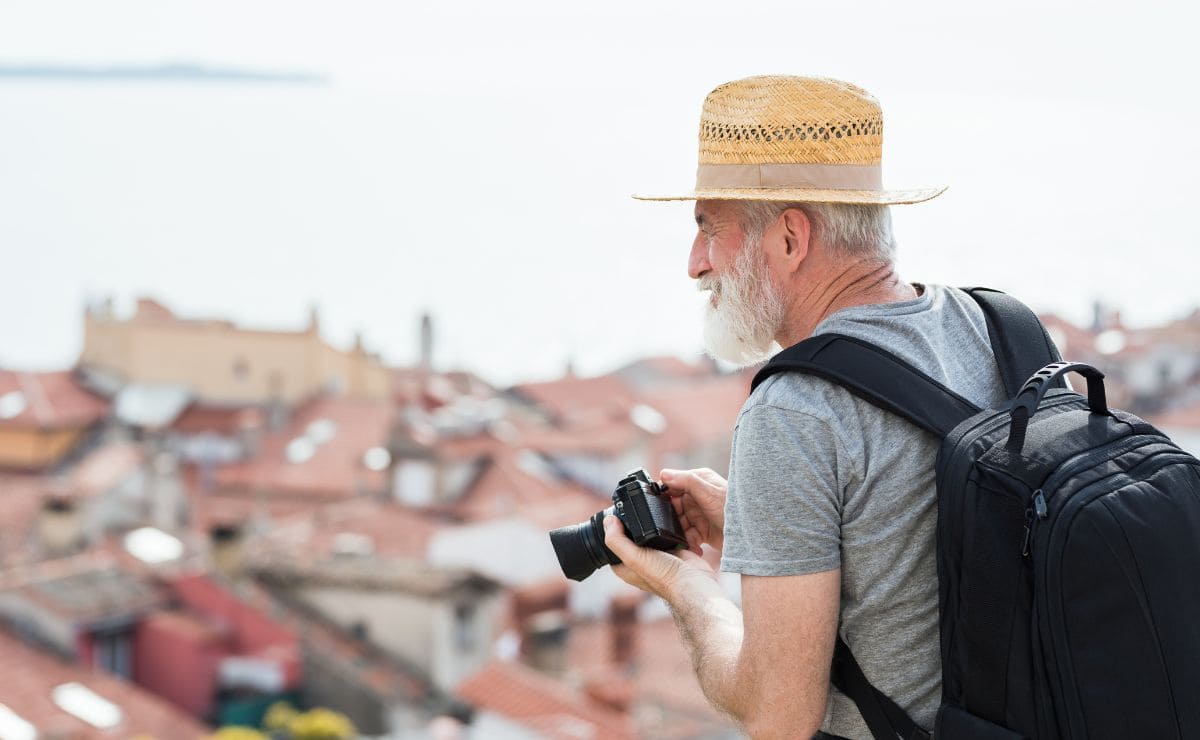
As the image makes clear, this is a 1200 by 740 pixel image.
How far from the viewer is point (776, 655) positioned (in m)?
1.53

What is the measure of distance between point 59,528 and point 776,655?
59.6 ft

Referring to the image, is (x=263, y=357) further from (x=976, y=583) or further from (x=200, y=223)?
(x=200, y=223)

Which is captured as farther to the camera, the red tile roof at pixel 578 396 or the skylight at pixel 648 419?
the red tile roof at pixel 578 396

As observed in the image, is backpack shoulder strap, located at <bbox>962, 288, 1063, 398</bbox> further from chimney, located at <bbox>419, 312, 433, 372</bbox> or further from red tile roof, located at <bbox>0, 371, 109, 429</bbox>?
chimney, located at <bbox>419, 312, 433, 372</bbox>

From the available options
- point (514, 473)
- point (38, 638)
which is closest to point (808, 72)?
point (38, 638)

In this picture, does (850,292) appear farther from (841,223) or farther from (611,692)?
(611,692)

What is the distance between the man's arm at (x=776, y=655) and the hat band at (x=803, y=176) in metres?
0.39

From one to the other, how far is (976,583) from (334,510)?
1961cm

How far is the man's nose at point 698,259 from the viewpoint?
1.72 metres

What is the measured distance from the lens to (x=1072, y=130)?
7744 centimetres

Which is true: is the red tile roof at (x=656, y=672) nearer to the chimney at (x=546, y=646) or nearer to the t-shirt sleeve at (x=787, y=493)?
the chimney at (x=546, y=646)

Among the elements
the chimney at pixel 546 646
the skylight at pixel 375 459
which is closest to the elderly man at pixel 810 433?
the chimney at pixel 546 646

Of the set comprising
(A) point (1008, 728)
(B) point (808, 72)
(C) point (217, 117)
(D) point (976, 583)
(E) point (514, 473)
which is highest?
(B) point (808, 72)

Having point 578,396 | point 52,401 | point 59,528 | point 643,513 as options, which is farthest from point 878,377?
point 52,401
